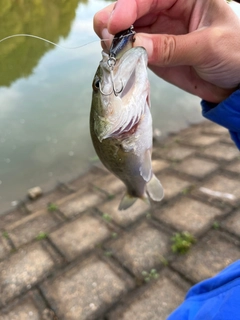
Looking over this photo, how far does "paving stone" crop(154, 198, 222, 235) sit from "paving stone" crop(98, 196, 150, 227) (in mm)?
183

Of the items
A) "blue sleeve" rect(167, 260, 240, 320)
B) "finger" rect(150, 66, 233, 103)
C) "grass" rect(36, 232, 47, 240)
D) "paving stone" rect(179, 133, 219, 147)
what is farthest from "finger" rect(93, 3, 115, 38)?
"paving stone" rect(179, 133, 219, 147)

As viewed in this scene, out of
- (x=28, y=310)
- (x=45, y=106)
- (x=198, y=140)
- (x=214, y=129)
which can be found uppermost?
(x=28, y=310)

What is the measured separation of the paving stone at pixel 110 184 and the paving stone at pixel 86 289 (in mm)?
1258

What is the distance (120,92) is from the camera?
1.38 m

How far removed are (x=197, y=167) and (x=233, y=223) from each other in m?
1.28

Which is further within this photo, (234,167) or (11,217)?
(11,217)

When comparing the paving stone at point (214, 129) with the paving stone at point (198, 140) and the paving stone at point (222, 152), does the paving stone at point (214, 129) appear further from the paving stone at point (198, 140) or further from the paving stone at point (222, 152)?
the paving stone at point (222, 152)

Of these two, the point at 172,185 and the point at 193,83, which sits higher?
the point at 193,83

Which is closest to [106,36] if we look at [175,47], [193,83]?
[175,47]

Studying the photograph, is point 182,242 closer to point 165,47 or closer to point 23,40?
point 165,47

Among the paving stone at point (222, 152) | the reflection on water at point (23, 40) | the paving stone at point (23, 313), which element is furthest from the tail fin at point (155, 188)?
the reflection on water at point (23, 40)

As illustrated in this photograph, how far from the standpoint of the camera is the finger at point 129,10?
1.23 metres

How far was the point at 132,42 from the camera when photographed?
1.26 m

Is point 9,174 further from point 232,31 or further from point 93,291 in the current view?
point 232,31
